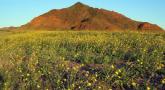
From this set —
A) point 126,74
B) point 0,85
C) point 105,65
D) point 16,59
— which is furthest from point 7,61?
point 126,74

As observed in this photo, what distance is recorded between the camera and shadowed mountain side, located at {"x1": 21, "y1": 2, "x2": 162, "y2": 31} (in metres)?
72.3

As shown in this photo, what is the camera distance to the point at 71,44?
56.8 ft

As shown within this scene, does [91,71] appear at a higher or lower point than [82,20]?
higher

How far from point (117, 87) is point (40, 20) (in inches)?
2823

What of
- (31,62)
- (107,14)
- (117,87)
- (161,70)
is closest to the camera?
(117,87)

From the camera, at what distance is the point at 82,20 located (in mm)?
76875

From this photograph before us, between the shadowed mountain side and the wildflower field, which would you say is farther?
the shadowed mountain side

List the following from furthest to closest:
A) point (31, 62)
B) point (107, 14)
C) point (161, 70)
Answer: point (107, 14)
point (31, 62)
point (161, 70)

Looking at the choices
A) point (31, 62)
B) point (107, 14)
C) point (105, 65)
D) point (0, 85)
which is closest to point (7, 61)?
point (31, 62)

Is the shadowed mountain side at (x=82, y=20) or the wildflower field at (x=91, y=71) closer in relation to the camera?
the wildflower field at (x=91, y=71)

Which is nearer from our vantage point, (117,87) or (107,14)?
(117,87)

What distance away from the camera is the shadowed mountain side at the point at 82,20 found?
72281mm

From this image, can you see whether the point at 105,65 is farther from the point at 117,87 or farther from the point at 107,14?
the point at 107,14

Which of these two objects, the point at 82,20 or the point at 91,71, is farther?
the point at 82,20
